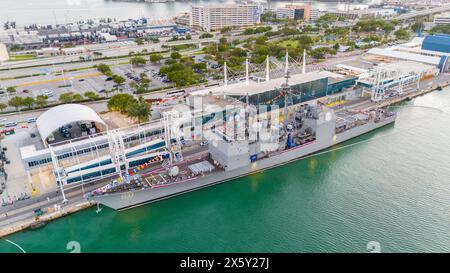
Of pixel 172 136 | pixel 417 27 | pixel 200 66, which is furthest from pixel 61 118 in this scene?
pixel 417 27

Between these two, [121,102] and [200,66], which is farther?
[200,66]

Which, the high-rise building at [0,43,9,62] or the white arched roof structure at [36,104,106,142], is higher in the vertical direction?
the high-rise building at [0,43,9,62]

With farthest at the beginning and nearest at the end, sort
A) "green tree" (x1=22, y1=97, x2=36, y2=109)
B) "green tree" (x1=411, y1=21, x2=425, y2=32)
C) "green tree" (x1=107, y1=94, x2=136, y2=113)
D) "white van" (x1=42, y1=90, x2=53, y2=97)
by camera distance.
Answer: "green tree" (x1=411, y1=21, x2=425, y2=32)
"white van" (x1=42, y1=90, x2=53, y2=97)
"green tree" (x1=22, y1=97, x2=36, y2=109)
"green tree" (x1=107, y1=94, x2=136, y2=113)

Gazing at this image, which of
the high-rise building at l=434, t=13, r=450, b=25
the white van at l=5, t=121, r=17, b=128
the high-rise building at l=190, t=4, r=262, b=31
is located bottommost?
the white van at l=5, t=121, r=17, b=128

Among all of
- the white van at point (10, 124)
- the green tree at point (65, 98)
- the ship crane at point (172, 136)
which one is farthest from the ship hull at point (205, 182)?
the green tree at point (65, 98)

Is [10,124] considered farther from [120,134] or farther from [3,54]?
[3,54]

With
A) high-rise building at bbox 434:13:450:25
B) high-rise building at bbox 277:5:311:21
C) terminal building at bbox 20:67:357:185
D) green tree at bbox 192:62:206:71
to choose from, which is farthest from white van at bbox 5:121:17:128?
high-rise building at bbox 434:13:450:25

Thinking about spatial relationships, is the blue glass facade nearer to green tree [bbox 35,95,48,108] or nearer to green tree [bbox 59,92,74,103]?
green tree [bbox 59,92,74,103]

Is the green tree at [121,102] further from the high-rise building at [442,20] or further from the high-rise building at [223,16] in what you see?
the high-rise building at [442,20]
